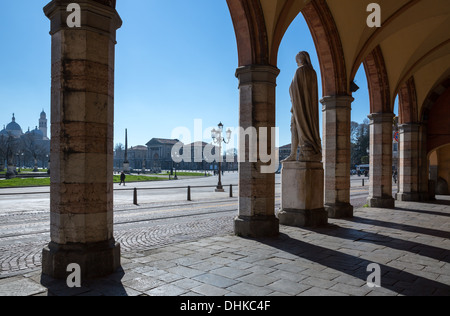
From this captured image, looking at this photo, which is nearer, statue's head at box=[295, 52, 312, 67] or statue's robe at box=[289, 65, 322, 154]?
statue's robe at box=[289, 65, 322, 154]

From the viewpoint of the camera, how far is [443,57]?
1439cm

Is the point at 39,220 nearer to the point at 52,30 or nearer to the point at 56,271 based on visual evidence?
the point at 56,271

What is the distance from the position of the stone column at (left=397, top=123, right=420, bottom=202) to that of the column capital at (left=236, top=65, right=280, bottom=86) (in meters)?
11.4

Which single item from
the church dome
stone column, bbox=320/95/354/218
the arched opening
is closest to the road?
stone column, bbox=320/95/354/218

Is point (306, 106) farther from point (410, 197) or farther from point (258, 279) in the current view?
point (410, 197)

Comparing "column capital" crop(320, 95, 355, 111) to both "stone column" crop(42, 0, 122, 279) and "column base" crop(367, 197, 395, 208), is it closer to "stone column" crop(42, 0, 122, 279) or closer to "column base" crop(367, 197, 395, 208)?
"column base" crop(367, 197, 395, 208)

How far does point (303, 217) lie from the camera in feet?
25.9

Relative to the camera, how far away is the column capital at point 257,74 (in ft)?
22.5

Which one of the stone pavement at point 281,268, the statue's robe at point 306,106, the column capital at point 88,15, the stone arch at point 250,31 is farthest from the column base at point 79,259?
the statue's robe at point 306,106

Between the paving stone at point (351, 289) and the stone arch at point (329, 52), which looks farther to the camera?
the stone arch at point (329, 52)

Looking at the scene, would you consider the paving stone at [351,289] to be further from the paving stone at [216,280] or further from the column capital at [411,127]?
the column capital at [411,127]

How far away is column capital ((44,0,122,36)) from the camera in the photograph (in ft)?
13.7

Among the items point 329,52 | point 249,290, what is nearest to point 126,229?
point 249,290
